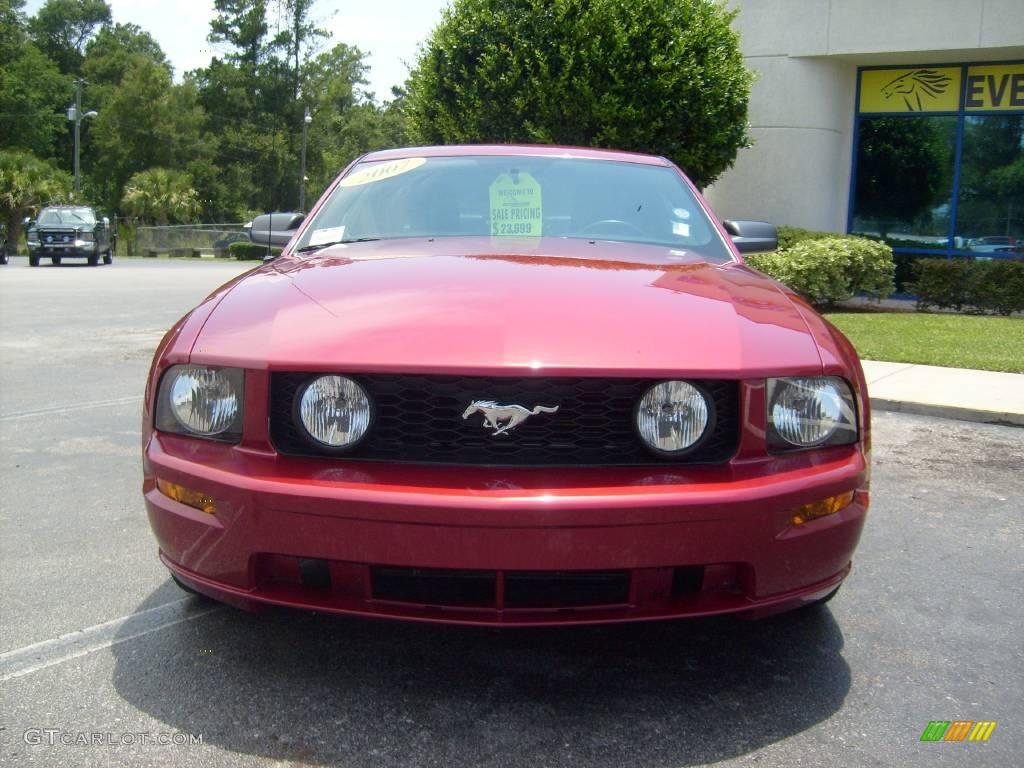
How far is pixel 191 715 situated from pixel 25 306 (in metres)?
12.6

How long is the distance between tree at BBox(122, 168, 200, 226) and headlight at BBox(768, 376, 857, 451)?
54568 mm

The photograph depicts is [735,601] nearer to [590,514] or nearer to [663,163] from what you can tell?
[590,514]

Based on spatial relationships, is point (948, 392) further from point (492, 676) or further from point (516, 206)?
point (492, 676)

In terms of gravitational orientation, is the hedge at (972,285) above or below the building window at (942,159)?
below

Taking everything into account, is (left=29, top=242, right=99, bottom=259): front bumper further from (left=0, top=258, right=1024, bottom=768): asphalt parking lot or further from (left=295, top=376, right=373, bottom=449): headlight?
(left=295, top=376, right=373, bottom=449): headlight

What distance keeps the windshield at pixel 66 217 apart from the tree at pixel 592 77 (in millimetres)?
18871

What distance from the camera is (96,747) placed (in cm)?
229

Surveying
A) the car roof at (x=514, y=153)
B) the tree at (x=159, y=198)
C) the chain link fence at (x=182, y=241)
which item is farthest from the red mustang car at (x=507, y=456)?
the tree at (x=159, y=198)

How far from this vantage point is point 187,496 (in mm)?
2430

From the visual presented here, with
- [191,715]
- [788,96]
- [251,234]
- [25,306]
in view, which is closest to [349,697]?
[191,715]

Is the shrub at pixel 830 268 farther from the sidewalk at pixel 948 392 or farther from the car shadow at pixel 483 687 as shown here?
the car shadow at pixel 483 687

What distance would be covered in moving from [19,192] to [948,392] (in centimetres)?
4440

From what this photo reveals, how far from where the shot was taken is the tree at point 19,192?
4331 centimetres

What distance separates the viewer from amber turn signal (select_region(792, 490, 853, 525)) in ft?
7.75
